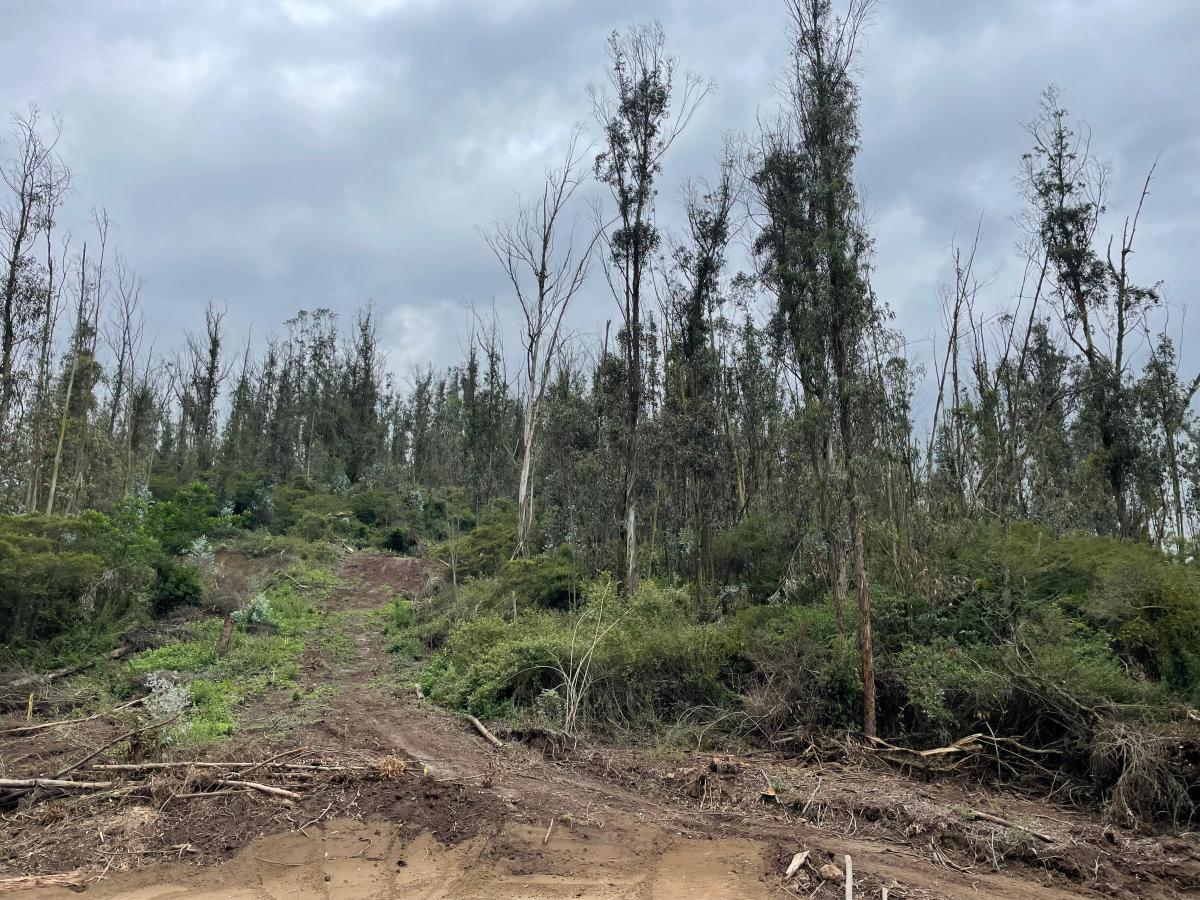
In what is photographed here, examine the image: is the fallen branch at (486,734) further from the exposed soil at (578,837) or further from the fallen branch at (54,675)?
the fallen branch at (54,675)

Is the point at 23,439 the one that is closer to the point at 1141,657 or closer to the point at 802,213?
the point at 802,213

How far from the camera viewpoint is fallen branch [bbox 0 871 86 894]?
566 centimetres

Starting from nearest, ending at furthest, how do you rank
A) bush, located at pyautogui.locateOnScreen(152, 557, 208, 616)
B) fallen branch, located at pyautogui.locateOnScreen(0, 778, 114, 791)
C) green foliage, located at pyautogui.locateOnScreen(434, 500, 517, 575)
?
fallen branch, located at pyautogui.locateOnScreen(0, 778, 114, 791) → bush, located at pyautogui.locateOnScreen(152, 557, 208, 616) → green foliage, located at pyautogui.locateOnScreen(434, 500, 517, 575)

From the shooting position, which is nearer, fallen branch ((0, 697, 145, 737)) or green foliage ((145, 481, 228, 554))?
fallen branch ((0, 697, 145, 737))

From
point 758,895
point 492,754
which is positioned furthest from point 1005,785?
point 492,754

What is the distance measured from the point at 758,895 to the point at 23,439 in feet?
73.2

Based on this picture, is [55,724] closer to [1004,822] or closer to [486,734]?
[486,734]

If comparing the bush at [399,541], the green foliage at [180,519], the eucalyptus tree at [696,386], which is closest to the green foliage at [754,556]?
the eucalyptus tree at [696,386]

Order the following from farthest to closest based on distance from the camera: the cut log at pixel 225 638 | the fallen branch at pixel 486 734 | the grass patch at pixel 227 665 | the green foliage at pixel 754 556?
the green foliage at pixel 754 556 → the cut log at pixel 225 638 → the grass patch at pixel 227 665 → the fallen branch at pixel 486 734

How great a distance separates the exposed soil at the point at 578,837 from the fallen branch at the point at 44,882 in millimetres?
99

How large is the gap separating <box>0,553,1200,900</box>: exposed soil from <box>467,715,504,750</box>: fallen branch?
2.20 ft

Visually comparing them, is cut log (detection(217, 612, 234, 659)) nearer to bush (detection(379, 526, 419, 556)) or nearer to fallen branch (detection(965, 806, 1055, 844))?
fallen branch (detection(965, 806, 1055, 844))

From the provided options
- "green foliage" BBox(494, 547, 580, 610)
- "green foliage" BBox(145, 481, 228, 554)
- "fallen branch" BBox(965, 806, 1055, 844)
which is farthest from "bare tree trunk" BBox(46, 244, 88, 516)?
"fallen branch" BBox(965, 806, 1055, 844)

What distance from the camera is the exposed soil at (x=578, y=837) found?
588 cm
